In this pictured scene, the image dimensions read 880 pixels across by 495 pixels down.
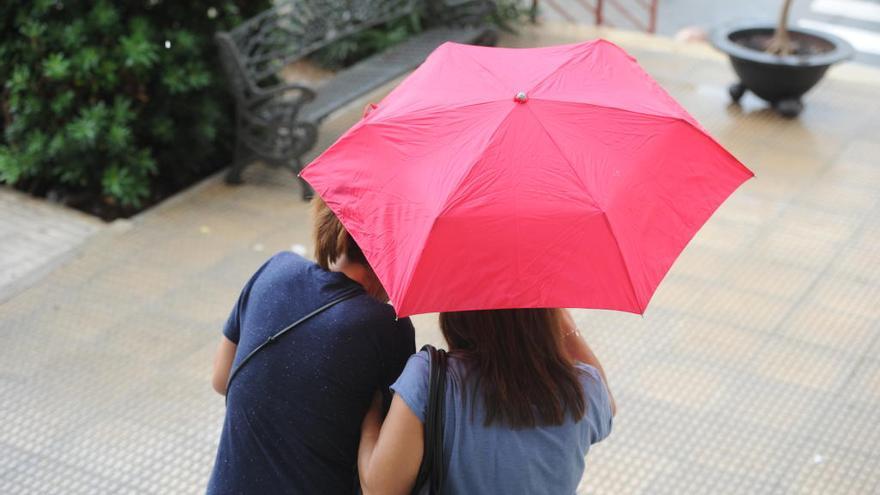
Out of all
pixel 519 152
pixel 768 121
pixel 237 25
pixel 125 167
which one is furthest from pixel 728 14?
pixel 519 152

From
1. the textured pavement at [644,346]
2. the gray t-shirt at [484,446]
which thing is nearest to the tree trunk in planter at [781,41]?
the textured pavement at [644,346]

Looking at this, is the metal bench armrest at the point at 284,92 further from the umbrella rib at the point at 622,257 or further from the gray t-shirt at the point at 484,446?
the gray t-shirt at the point at 484,446

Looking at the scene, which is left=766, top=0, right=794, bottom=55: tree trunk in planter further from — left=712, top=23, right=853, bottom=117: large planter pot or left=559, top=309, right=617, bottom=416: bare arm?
left=559, top=309, right=617, bottom=416: bare arm

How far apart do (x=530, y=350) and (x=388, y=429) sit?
34 cm

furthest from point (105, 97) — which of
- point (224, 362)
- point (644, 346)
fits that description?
point (224, 362)

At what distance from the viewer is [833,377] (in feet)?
16.5

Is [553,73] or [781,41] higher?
[553,73]

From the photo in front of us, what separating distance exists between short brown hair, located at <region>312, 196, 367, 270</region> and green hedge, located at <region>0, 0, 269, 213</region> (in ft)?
13.3

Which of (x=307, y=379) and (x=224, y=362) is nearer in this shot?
(x=307, y=379)

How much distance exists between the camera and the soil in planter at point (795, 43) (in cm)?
796

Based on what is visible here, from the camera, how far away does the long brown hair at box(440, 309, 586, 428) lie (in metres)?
2.30

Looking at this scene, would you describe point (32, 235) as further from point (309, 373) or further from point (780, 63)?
point (780, 63)

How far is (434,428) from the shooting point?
2291mm

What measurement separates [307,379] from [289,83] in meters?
5.02
